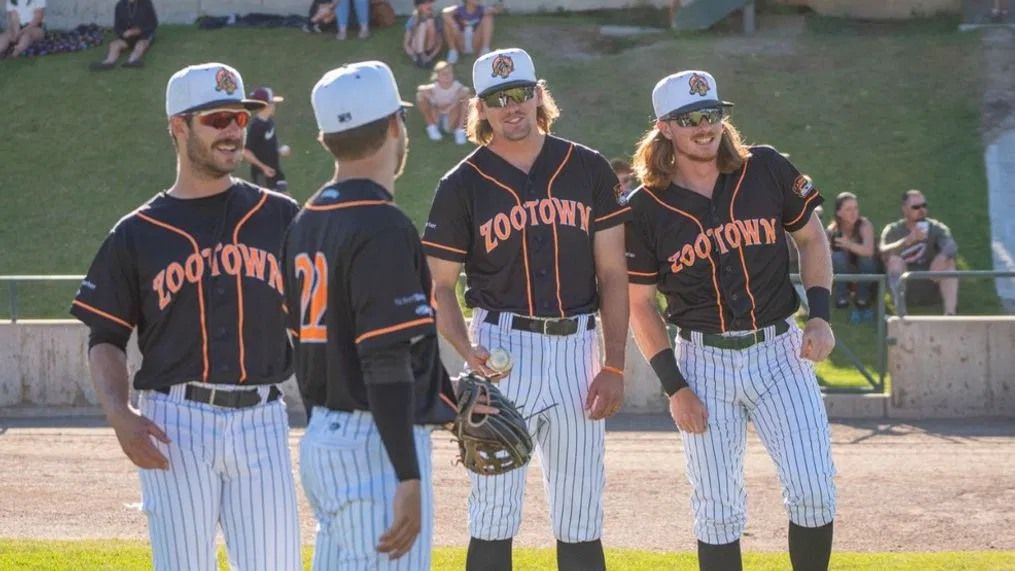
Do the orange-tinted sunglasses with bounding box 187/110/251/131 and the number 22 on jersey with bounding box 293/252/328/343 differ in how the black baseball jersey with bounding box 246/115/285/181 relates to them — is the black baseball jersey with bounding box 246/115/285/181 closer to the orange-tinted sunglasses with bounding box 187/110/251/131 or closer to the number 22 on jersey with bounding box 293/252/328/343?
the orange-tinted sunglasses with bounding box 187/110/251/131

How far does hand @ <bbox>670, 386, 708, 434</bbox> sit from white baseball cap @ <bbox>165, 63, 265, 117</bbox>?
2.20 m

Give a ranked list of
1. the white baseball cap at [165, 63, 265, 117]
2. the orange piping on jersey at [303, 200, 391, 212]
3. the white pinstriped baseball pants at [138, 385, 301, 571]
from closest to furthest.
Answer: the orange piping on jersey at [303, 200, 391, 212]
the white pinstriped baseball pants at [138, 385, 301, 571]
the white baseball cap at [165, 63, 265, 117]

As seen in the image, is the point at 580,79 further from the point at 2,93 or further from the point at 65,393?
the point at 65,393

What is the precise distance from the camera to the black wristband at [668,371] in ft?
21.6

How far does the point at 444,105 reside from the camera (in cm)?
2003

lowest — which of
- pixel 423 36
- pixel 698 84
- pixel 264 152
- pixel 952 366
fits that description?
pixel 952 366

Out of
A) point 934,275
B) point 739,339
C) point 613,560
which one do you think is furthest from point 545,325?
point 934,275

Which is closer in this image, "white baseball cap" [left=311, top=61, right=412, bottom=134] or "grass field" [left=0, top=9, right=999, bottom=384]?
"white baseball cap" [left=311, top=61, right=412, bottom=134]

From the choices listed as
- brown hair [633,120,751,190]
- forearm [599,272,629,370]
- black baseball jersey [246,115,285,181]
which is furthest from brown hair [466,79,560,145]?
black baseball jersey [246,115,285,181]

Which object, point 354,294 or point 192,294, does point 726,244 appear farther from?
point 354,294

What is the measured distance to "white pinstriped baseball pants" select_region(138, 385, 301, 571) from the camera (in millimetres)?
5328

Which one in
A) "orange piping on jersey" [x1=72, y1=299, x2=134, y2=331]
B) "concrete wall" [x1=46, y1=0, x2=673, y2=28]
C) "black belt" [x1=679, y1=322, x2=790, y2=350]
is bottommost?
"black belt" [x1=679, y1=322, x2=790, y2=350]

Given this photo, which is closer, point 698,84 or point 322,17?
point 698,84

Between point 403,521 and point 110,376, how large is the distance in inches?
63.2
